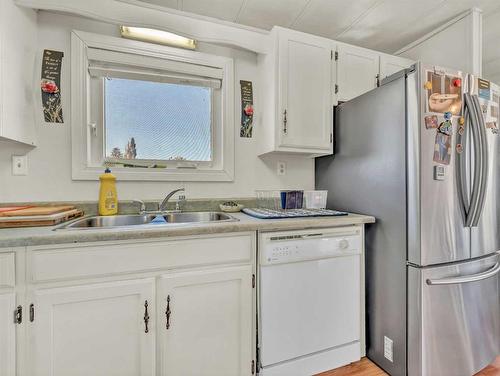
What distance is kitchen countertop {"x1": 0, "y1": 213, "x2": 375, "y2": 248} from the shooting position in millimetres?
942

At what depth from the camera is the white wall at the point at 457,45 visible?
177 centimetres

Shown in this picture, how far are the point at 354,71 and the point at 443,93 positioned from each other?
77 cm

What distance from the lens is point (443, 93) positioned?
1.30 m

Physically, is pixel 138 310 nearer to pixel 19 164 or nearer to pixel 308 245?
pixel 308 245

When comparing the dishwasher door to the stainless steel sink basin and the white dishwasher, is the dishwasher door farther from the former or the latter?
the stainless steel sink basin

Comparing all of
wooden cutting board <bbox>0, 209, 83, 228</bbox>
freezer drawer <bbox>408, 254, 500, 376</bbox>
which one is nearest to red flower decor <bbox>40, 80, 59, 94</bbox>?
wooden cutting board <bbox>0, 209, 83, 228</bbox>

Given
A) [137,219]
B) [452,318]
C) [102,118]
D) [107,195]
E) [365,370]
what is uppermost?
[102,118]

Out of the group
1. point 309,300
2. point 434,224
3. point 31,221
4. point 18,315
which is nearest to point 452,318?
point 434,224

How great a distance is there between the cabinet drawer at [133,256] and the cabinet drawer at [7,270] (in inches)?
2.1

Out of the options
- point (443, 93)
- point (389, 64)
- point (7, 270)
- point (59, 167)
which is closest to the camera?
point (7, 270)

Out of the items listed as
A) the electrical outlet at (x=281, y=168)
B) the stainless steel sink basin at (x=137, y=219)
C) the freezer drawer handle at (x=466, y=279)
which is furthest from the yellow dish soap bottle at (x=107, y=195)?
the freezer drawer handle at (x=466, y=279)

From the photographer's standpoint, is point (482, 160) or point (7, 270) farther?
point (482, 160)

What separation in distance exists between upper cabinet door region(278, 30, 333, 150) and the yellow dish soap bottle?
3.71 ft

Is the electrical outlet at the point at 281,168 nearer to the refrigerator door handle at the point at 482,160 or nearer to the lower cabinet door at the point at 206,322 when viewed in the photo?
the lower cabinet door at the point at 206,322
